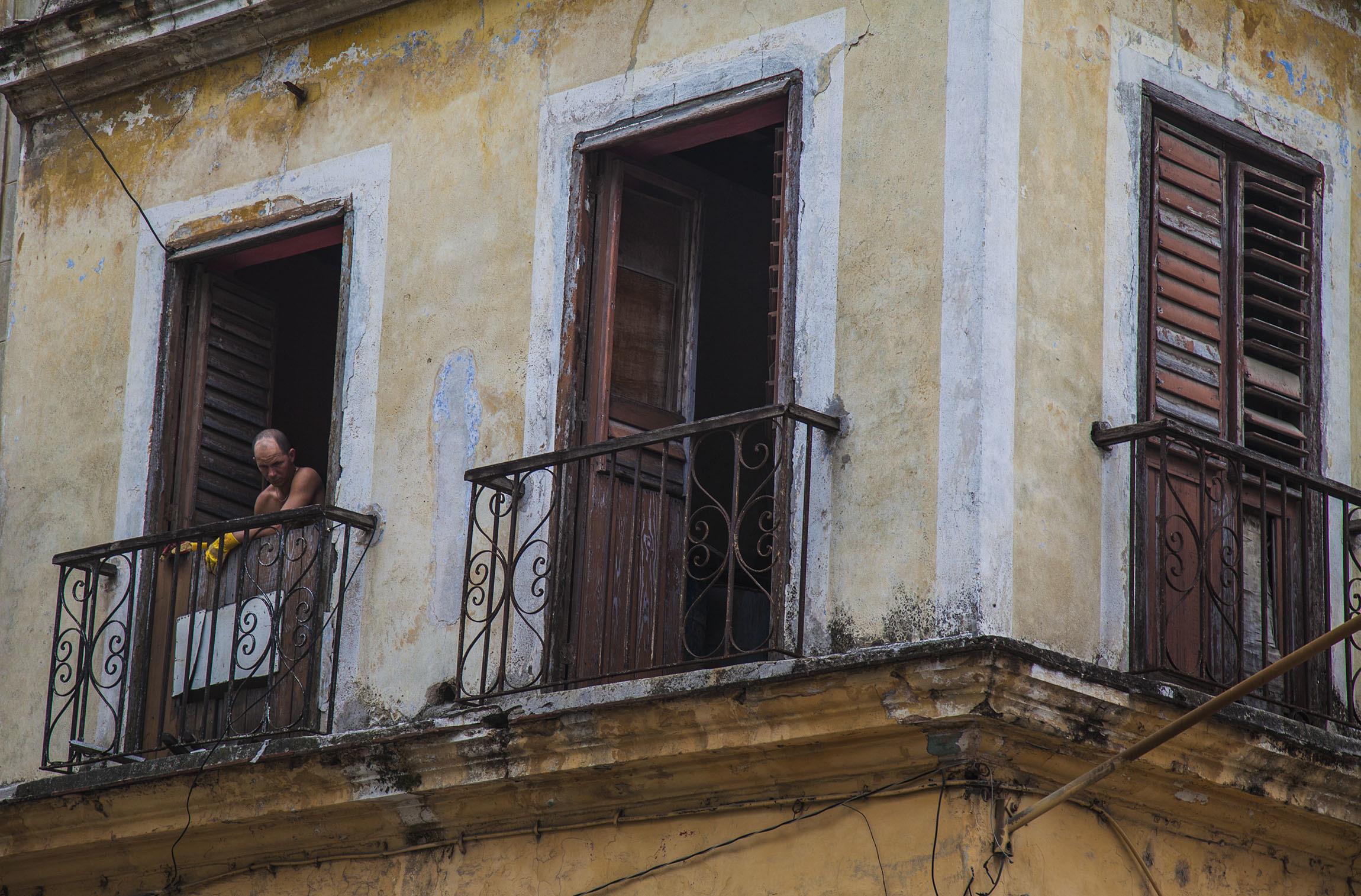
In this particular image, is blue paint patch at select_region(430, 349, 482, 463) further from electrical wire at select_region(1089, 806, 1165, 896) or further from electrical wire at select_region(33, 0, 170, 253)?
electrical wire at select_region(1089, 806, 1165, 896)

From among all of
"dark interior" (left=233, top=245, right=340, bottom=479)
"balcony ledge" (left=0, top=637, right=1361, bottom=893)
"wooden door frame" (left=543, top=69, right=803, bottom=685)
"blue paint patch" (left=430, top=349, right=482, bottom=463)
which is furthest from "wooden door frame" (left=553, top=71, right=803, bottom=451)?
"dark interior" (left=233, top=245, right=340, bottom=479)

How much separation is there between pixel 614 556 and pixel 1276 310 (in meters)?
2.60

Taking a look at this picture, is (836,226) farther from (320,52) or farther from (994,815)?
(320,52)

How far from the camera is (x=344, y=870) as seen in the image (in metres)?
8.51

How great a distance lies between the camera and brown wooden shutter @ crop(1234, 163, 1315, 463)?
27.8 feet

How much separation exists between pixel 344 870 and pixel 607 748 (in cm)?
145

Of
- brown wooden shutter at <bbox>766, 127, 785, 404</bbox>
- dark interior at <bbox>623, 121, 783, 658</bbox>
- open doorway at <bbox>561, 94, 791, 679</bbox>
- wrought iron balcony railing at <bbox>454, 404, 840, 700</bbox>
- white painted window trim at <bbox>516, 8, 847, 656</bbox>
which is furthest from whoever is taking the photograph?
dark interior at <bbox>623, 121, 783, 658</bbox>

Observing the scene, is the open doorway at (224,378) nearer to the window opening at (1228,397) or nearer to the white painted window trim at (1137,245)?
the white painted window trim at (1137,245)

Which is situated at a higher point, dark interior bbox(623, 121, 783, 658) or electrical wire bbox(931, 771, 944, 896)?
dark interior bbox(623, 121, 783, 658)

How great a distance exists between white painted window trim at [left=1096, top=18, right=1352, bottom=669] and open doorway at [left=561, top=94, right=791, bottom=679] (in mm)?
1110

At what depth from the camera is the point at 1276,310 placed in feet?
27.9

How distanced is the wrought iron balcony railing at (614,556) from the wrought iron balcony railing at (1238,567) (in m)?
1.11

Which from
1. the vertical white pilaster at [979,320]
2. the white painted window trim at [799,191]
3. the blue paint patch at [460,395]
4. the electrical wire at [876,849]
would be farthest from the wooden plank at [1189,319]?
the blue paint patch at [460,395]

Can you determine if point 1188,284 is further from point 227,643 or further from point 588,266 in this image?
point 227,643
